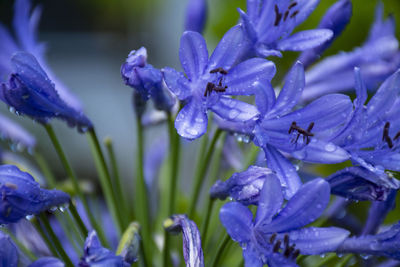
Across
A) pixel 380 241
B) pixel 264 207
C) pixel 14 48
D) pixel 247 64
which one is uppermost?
pixel 14 48

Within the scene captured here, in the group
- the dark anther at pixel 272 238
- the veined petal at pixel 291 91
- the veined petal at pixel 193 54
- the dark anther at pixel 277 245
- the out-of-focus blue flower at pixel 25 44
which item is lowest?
the dark anther at pixel 277 245

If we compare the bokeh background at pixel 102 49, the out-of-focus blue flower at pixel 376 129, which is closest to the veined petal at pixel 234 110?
the out-of-focus blue flower at pixel 376 129

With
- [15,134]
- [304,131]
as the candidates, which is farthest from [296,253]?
[15,134]

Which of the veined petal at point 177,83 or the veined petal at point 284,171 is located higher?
the veined petal at point 177,83

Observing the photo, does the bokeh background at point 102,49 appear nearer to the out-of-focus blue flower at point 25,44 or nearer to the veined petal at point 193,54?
the out-of-focus blue flower at point 25,44

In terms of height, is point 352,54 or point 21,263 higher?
point 352,54

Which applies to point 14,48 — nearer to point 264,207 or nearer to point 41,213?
point 41,213

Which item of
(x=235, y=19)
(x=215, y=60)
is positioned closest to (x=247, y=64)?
(x=215, y=60)

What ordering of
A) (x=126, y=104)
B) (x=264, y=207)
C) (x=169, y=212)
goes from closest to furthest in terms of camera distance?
(x=264, y=207) < (x=169, y=212) < (x=126, y=104)
